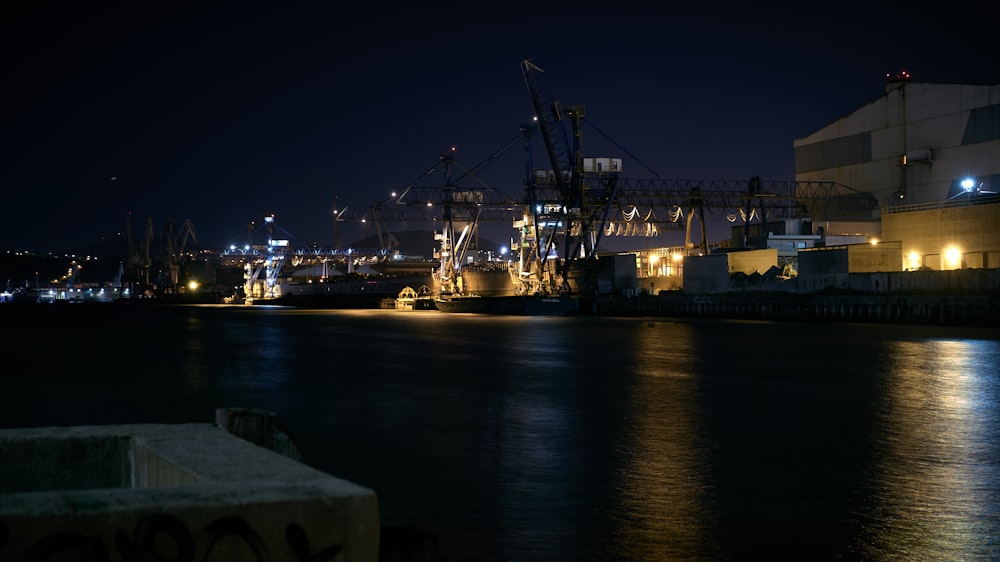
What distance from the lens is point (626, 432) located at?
16438mm

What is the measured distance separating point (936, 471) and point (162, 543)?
11439 mm

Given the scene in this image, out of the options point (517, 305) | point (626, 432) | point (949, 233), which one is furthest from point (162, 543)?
point (517, 305)

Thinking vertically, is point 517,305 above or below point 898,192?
below

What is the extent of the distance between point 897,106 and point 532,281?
37.2 metres

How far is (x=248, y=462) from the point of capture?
4.50m

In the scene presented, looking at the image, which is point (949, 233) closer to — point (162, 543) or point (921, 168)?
point (921, 168)

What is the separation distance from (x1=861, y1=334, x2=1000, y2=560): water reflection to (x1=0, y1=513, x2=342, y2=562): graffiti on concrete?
6194 mm

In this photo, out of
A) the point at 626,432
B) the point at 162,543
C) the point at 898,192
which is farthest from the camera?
the point at 898,192

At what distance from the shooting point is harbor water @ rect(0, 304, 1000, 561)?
9.22 m

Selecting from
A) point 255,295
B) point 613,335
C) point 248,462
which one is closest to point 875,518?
point 248,462

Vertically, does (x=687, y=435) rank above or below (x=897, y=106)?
below

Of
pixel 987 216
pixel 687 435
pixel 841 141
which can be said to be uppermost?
pixel 841 141

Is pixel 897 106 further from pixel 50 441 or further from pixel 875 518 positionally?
pixel 50 441

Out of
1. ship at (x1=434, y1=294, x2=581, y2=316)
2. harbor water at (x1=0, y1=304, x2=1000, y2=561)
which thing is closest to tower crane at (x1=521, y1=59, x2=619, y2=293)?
ship at (x1=434, y1=294, x2=581, y2=316)
